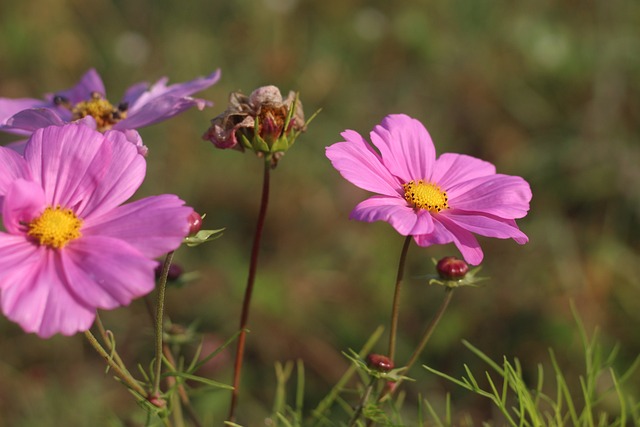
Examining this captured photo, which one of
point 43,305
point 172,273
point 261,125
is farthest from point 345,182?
point 43,305

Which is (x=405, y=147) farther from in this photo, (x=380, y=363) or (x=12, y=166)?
(x=12, y=166)

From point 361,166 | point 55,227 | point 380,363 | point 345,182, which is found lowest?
point 345,182

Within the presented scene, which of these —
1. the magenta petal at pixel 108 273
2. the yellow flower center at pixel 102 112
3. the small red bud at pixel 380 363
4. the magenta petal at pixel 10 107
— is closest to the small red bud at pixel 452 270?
the small red bud at pixel 380 363

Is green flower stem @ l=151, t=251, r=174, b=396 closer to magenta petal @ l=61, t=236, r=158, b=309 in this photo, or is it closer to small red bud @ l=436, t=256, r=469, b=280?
magenta petal @ l=61, t=236, r=158, b=309

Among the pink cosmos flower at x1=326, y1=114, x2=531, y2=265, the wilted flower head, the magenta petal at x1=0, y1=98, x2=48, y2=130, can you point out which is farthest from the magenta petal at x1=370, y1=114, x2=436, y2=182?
the magenta petal at x1=0, y1=98, x2=48, y2=130

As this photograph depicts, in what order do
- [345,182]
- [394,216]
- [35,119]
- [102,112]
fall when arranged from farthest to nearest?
[345,182], [102,112], [35,119], [394,216]

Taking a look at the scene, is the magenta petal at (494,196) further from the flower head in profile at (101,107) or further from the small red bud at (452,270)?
the flower head in profile at (101,107)

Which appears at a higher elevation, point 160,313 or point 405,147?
point 405,147
